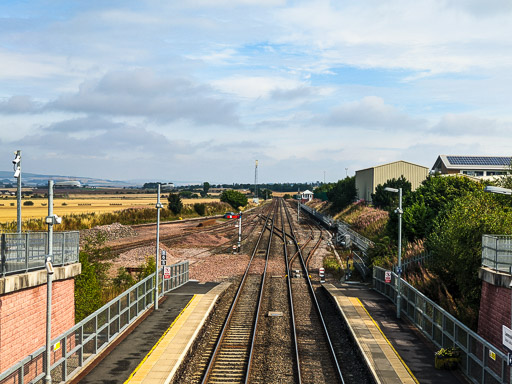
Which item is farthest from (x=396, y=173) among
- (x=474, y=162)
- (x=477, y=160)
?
(x=477, y=160)

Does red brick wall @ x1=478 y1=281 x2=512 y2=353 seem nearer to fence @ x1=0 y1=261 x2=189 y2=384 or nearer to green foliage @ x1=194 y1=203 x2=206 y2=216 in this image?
fence @ x1=0 y1=261 x2=189 y2=384

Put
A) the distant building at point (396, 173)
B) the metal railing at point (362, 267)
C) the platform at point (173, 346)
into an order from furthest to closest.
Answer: the distant building at point (396, 173) < the metal railing at point (362, 267) < the platform at point (173, 346)

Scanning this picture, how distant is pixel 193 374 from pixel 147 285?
26.8 ft

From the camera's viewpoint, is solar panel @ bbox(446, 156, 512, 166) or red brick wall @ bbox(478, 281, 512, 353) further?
solar panel @ bbox(446, 156, 512, 166)

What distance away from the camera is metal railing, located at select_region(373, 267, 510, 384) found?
13630 millimetres

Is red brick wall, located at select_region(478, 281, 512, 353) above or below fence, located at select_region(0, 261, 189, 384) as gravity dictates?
above

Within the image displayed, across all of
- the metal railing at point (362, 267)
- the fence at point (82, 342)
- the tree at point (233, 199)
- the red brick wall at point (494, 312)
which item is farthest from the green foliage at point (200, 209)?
the red brick wall at point (494, 312)

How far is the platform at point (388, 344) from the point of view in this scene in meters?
15.7

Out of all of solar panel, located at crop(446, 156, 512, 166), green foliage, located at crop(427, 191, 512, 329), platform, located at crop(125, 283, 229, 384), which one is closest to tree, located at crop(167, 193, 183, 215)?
solar panel, located at crop(446, 156, 512, 166)

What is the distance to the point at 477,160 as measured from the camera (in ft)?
304

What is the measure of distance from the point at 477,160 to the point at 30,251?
9140 cm

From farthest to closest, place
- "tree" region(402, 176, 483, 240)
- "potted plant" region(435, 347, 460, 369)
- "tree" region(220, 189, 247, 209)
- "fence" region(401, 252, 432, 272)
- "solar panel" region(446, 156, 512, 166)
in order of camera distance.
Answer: "tree" region(220, 189, 247, 209), "solar panel" region(446, 156, 512, 166), "tree" region(402, 176, 483, 240), "fence" region(401, 252, 432, 272), "potted plant" region(435, 347, 460, 369)

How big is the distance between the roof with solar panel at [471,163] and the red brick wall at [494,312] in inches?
3136

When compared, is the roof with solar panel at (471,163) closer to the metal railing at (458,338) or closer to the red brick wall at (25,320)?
the metal railing at (458,338)
